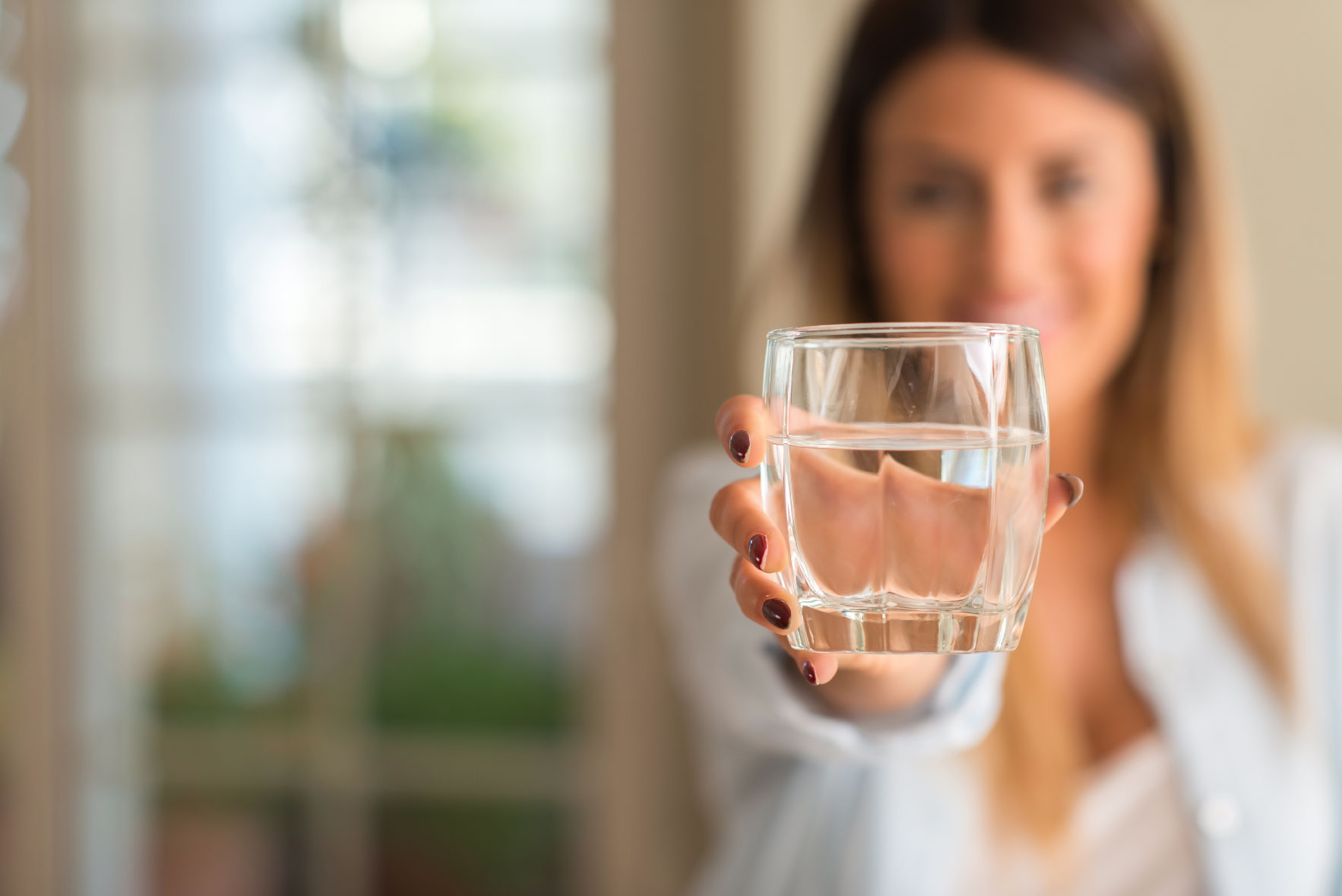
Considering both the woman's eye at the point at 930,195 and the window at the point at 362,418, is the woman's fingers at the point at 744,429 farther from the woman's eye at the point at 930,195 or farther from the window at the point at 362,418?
the window at the point at 362,418

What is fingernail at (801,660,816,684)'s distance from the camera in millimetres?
500

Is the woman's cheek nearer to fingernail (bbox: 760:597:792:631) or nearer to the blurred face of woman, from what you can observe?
the blurred face of woman

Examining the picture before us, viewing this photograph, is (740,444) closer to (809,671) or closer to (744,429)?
(744,429)

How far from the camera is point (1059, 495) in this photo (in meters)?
0.51

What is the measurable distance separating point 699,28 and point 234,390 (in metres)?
1.01

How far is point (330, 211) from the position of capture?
1.96 metres

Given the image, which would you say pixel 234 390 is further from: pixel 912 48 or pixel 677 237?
pixel 912 48

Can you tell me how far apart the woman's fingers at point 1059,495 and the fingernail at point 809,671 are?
4.6 inches

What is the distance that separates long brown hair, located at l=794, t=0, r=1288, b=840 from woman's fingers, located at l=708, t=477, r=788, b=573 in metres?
0.68

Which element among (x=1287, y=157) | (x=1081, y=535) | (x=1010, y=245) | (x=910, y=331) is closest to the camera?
(x=910, y=331)

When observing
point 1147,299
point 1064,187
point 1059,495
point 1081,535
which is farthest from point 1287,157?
point 1059,495

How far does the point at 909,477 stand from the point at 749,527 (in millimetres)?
70

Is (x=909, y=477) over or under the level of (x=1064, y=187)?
under

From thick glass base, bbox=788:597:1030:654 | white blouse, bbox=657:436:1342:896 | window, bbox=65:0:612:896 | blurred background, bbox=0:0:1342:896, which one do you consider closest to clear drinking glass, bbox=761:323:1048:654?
thick glass base, bbox=788:597:1030:654
